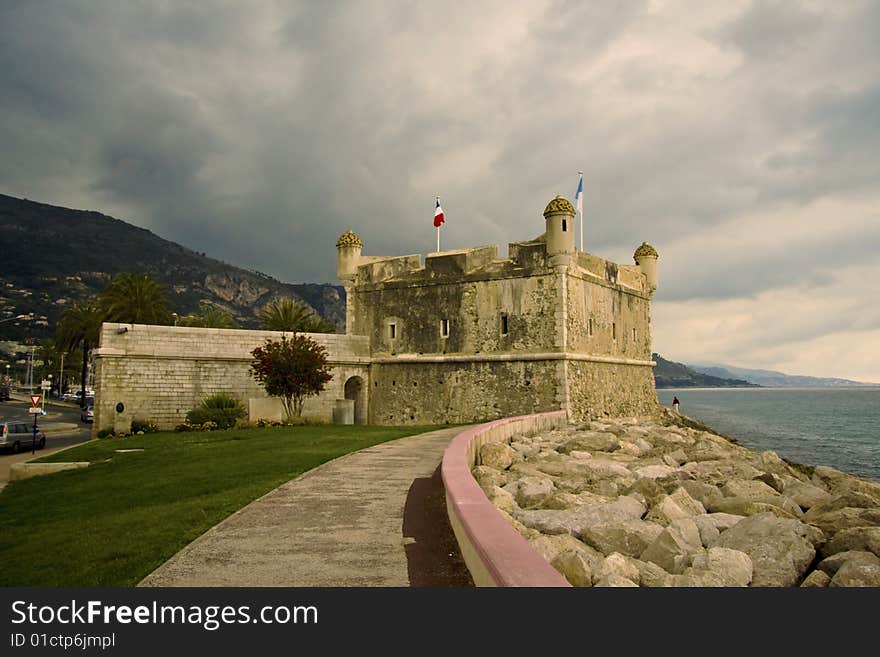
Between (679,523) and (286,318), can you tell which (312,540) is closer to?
(679,523)

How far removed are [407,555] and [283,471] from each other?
20.3ft

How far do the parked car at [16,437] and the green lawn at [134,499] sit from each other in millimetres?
6640

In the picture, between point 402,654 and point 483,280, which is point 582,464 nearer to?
point 402,654

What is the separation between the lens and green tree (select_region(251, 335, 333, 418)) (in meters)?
24.9

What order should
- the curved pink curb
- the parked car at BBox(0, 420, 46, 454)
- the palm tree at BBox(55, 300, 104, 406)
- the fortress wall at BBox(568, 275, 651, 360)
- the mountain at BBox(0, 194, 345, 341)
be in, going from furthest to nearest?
the mountain at BBox(0, 194, 345, 341), the palm tree at BBox(55, 300, 104, 406), the fortress wall at BBox(568, 275, 651, 360), the parked car at BBox(0, 420, 46, 454), the curved pink curb

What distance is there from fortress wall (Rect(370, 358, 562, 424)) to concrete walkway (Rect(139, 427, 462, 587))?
16210 mm

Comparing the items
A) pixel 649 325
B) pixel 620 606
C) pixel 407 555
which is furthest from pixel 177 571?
pixel 649 325

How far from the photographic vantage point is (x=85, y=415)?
4325cm

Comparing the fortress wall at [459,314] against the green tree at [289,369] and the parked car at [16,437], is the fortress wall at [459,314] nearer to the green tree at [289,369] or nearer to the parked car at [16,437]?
the green tree at [289,369]

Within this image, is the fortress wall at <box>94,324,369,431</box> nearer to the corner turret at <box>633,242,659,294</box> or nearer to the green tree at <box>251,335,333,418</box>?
the green tree at <box>251,335,333,418</box>

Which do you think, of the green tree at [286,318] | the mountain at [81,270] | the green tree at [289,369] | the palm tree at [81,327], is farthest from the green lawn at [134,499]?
the mountain at [81,270]

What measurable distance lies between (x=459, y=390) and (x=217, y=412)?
10.00m

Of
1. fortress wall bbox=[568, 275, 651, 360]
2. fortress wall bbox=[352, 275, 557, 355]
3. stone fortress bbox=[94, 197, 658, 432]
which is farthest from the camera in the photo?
fortress wall bbox=[568, 275, 651, 360]

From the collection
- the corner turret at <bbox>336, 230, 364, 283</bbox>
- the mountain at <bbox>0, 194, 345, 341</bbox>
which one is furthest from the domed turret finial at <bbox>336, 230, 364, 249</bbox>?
the mountain at <bbox>0, 194, 345, 341</bbox>
